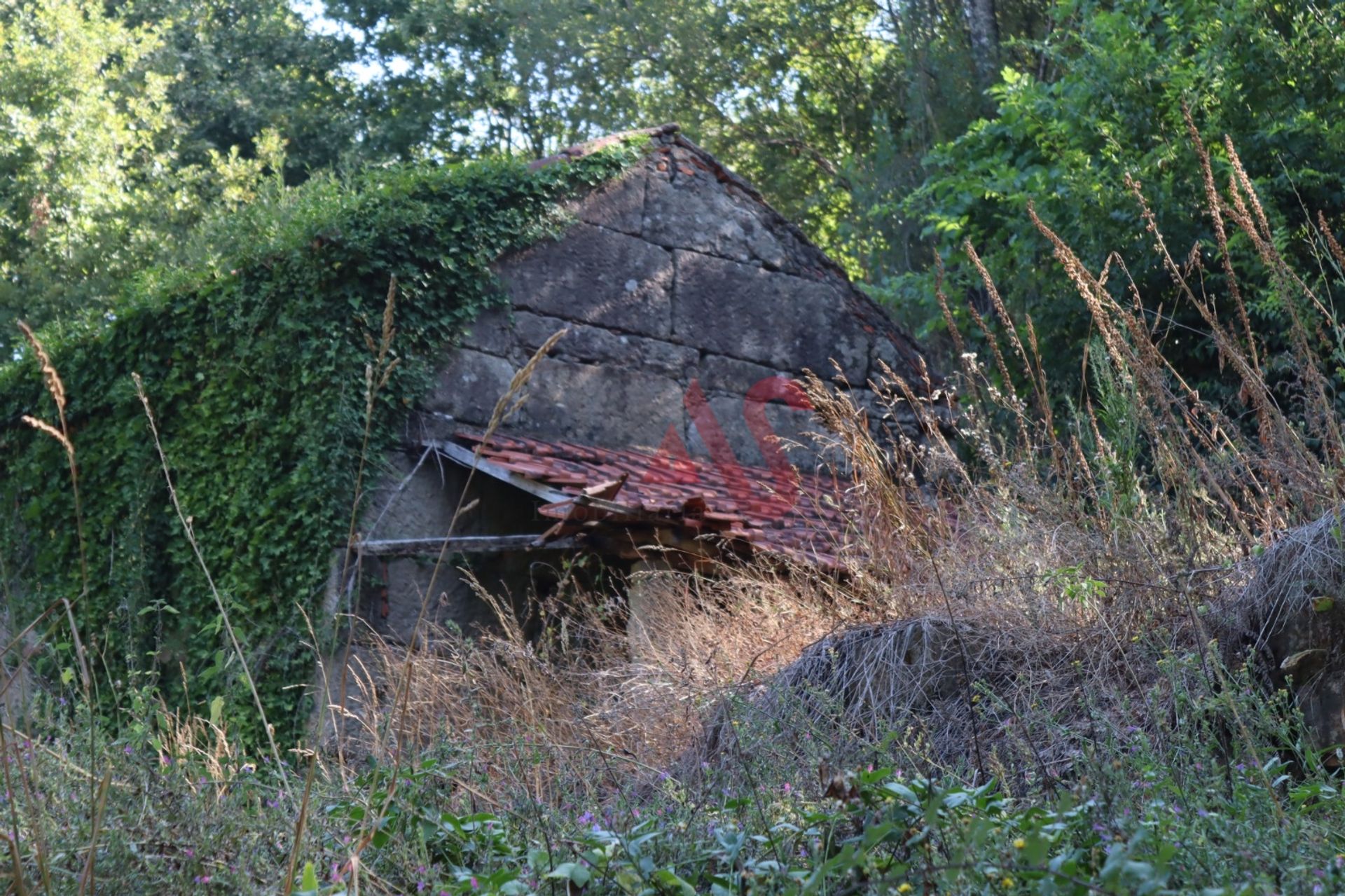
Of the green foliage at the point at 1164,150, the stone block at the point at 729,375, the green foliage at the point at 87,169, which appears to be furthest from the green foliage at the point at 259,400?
the green foliage at the point at 87,169

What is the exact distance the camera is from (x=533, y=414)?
8.38 m

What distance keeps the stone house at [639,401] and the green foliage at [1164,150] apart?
1308mm

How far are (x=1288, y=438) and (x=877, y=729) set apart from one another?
178 cm

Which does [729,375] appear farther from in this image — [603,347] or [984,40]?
[984,40]

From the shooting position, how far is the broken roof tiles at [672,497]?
6.66 meters

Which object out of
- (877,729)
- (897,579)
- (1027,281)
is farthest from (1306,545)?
(1027,281)

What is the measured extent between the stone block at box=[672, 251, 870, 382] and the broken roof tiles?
3.31 ft

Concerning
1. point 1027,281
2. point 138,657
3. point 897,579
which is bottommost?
point 138,657

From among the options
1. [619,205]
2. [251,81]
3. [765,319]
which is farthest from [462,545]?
[251,81]

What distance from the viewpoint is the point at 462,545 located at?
7.26 meters

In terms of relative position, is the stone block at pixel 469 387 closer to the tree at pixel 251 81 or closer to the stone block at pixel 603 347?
the stone block at pixel 603 347

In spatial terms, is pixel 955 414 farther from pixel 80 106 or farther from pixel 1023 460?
pixel 80 106

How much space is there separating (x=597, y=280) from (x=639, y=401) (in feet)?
3.01

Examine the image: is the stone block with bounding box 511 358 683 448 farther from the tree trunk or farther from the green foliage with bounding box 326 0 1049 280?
the green foliage with bounding box 326 0 1049 280
